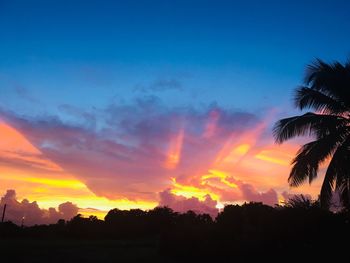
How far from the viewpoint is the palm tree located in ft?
59.7

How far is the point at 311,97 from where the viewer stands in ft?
65.0

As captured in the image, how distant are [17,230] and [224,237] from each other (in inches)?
1592

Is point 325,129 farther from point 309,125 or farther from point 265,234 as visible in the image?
point 265,234

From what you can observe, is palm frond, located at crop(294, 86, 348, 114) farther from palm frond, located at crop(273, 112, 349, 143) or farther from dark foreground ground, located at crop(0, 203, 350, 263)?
dark foreground ground, located at crop(0, 203, 350, 263)

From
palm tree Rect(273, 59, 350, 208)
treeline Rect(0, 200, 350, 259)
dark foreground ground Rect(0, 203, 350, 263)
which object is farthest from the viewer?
palm tree Rect(273, 59, 350, 208)

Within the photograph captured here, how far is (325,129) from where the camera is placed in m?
18.9

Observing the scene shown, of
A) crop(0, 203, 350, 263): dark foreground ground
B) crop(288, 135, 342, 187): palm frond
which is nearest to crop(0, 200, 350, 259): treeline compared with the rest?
crop(0, 203, 350, 263): dark foreground ground

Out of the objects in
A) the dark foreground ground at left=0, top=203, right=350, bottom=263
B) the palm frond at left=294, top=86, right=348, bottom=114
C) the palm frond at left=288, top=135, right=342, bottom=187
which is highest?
the palm frond at left=294, top=86, right=348, bottom=114

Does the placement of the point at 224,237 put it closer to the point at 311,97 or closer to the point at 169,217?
the point at 311,97

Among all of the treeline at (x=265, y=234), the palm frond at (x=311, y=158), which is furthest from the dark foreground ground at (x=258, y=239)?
the palm frond at (x=311, y=158)

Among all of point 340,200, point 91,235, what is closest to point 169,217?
point 91,235

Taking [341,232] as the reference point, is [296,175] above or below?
above

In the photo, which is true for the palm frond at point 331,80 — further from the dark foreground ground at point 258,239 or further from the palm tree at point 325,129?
the dark foreground ground at point 258,239

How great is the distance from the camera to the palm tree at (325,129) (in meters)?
18.2
